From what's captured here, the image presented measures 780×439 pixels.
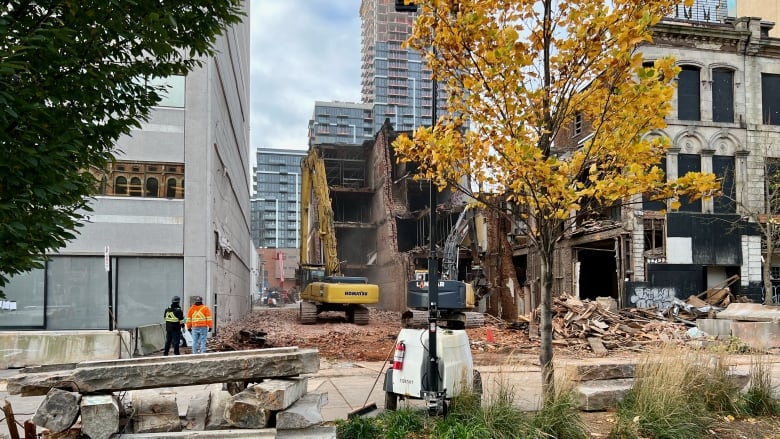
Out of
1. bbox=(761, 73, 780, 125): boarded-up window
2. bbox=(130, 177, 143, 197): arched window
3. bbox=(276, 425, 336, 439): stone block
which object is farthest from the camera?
bbox=(761, 73, 780, 125): boarded-up window

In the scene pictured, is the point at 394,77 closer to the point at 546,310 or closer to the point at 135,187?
the point at 135,187

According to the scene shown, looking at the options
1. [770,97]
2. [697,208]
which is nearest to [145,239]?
[697,208]

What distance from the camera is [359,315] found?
82.1 feet

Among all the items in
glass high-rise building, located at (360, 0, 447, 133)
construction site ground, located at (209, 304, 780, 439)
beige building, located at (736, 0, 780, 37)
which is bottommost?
construction site ground, located at (209, 304, 780, 439)

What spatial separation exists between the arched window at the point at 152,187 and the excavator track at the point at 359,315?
1033 centimetres

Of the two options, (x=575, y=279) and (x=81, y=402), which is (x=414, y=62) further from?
(x=81, y=402)

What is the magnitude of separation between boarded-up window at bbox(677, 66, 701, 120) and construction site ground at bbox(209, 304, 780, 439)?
426 inches

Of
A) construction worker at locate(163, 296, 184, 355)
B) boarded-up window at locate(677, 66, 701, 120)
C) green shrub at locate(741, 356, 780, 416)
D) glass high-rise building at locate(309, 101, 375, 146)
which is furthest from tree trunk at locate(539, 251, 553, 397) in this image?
glass high-rise building at locate(309, 101, 375, 146)

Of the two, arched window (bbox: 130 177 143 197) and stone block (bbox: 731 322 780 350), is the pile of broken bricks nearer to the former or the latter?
arched window (bbox: 130 177 143 197)

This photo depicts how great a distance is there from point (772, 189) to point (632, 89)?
78.4 ft

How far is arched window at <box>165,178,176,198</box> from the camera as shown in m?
17.8

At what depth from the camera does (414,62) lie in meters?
171

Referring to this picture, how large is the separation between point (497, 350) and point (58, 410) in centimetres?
1299

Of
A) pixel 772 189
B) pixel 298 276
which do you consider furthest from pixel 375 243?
Answer: pixel 772 189
